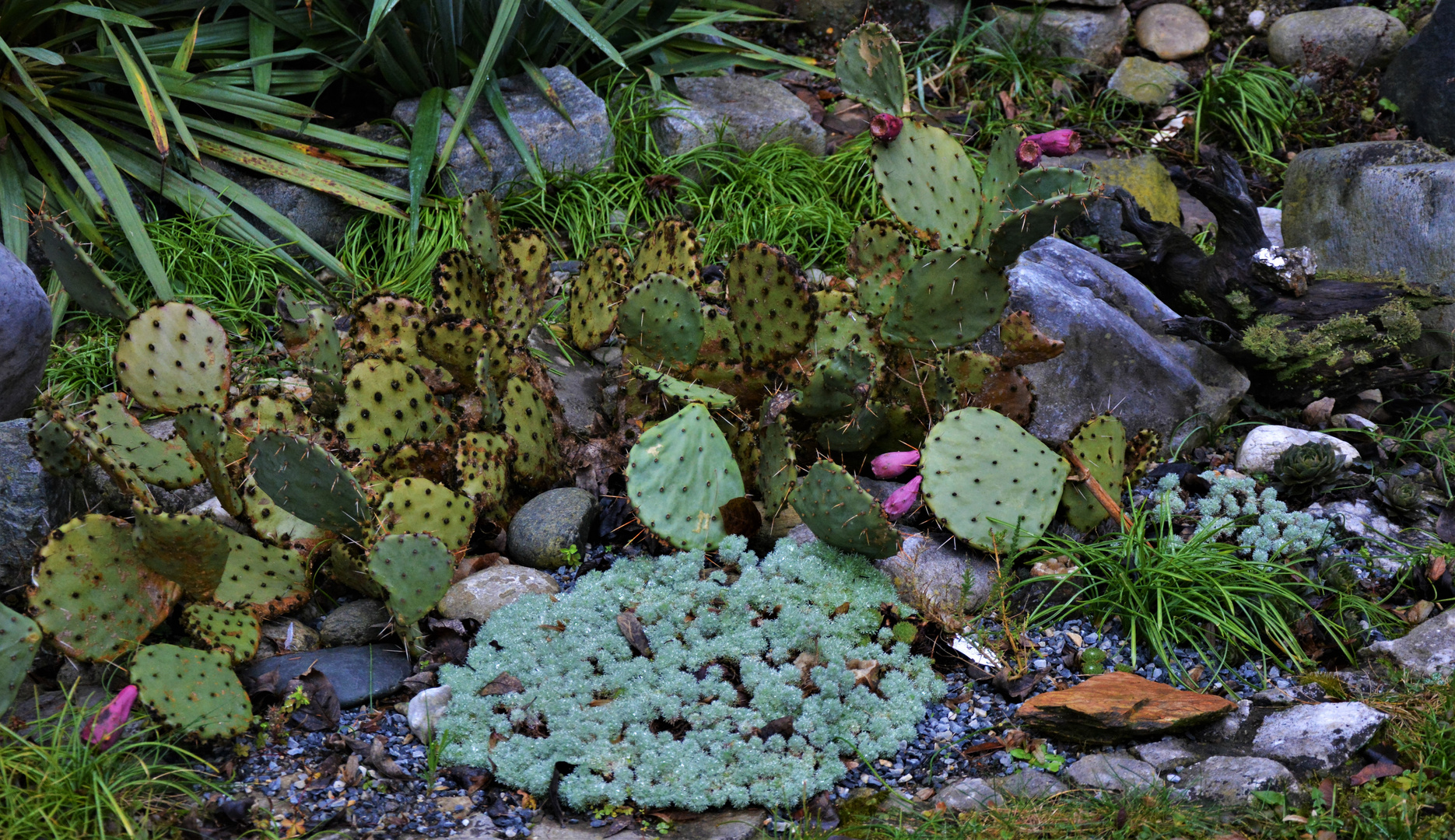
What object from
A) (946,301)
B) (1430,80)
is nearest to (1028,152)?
(946,301)

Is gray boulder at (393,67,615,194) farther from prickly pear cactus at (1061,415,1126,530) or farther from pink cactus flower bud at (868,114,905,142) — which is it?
prickly pear cactus at (1061,415,1126,530)

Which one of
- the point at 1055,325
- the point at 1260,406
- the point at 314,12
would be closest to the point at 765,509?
the point at 1055,325

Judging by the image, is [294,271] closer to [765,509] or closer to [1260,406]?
[765,509]

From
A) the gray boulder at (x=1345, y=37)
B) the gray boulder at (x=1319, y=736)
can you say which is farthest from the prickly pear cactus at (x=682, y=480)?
the gray boulder at (x=1345, y=37)

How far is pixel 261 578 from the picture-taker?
287 cm

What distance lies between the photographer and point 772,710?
259cm

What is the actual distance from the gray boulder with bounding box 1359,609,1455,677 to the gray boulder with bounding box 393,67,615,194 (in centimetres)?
360

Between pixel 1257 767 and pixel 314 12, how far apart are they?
4569 mm

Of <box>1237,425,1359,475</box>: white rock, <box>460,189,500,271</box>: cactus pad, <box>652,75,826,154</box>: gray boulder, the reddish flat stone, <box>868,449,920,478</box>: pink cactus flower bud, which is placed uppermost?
<box>460,189,500,271</box>: cactus pad

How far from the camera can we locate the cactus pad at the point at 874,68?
3285 mm

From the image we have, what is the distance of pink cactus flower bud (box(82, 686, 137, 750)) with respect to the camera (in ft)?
7.30

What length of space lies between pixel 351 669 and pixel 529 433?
891mm

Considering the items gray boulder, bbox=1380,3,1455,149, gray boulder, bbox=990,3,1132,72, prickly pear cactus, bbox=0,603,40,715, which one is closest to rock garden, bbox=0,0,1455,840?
prickly pear cactus, bbox=0,603,40,715

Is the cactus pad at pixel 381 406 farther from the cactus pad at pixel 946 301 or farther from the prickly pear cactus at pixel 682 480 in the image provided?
the cactus pad at pixel 946 301
